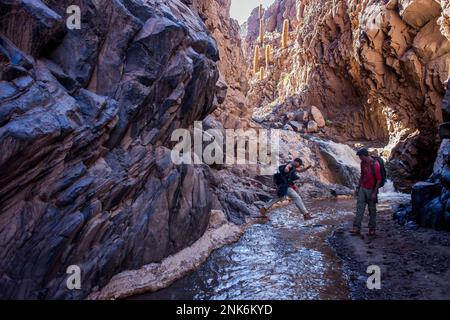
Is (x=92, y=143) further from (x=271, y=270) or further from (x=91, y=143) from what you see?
(x=271, y=270)

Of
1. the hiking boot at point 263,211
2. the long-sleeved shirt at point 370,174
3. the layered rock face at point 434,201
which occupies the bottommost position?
the hiking boot at point 263,211

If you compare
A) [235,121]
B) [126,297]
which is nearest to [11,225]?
[126,297]

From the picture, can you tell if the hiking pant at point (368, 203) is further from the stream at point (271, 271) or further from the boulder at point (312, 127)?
the boulder at point (312, 127)

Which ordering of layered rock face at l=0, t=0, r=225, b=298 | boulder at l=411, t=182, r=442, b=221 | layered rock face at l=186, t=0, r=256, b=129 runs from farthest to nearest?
1. layered rock face at l=186, t=0, r=256, b=129
2. boulder at l=411, t=182, r=442, b=221
3. layered rock face at l=0, t=0, r=225, b=298

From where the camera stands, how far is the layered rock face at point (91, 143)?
4.86m

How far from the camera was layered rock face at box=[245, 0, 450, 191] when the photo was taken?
21266 millimetres

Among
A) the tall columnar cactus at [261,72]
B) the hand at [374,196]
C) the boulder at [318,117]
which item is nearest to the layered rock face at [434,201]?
the hand at [374,196]

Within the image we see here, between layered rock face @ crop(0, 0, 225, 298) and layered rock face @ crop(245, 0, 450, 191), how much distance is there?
60.0 ft

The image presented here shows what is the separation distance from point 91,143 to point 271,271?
4508 millimetres

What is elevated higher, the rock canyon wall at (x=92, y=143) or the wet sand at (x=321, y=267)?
the rock canyon wall at (x=92, y=143)

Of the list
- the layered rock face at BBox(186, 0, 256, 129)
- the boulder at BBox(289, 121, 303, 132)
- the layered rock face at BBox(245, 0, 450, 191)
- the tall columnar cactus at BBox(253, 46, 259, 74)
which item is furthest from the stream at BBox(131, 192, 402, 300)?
the tall columnar cactus at BBox(253, 46, 259, 74)

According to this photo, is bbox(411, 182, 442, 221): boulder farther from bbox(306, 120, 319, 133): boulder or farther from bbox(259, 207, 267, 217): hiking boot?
bbox(306, 120, 319, 133): boulder

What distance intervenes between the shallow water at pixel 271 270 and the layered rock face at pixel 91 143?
108 cm
